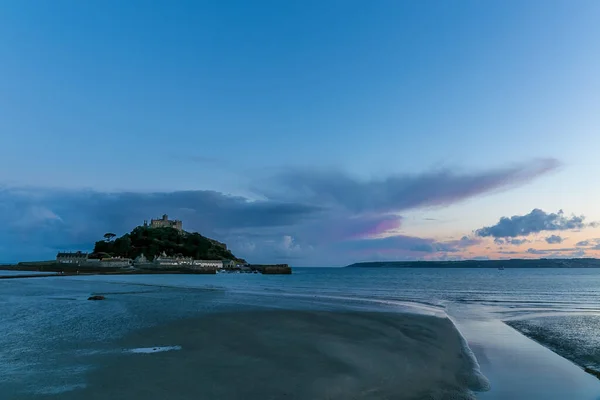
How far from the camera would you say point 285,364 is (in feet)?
46.7

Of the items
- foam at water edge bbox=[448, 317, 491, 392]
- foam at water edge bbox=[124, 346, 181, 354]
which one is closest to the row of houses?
foam at water edge bbox=[124, 346, 181, 354]

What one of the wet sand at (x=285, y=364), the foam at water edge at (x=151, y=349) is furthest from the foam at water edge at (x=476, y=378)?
the foam at water edge at (x=151, y=349)

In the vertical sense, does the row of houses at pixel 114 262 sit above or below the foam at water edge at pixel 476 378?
above

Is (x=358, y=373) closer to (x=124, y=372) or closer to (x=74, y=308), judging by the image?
(x=124, y=372)

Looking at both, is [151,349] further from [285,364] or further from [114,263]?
[114,263]

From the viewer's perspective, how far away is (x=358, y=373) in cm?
1341

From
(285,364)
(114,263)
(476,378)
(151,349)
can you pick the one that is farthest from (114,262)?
(476,378)

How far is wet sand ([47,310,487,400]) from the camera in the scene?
436 inches

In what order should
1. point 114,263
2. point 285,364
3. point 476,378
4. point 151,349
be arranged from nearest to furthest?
point 476,378 < point 285,364 < point 151,349 < point 114,263

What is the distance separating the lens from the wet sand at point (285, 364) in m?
11.1

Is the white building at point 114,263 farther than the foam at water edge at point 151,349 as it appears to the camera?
Yes

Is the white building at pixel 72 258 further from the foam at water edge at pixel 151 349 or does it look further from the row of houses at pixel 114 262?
the foam at water edge at pixel 151 349

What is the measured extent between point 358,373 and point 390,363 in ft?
7.89

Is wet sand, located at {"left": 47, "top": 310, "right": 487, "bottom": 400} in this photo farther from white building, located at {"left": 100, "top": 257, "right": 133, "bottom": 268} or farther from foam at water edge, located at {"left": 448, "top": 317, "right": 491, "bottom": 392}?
white building, located at {"left": 100, "top": 257, "right": 133, "bottom": 268}
